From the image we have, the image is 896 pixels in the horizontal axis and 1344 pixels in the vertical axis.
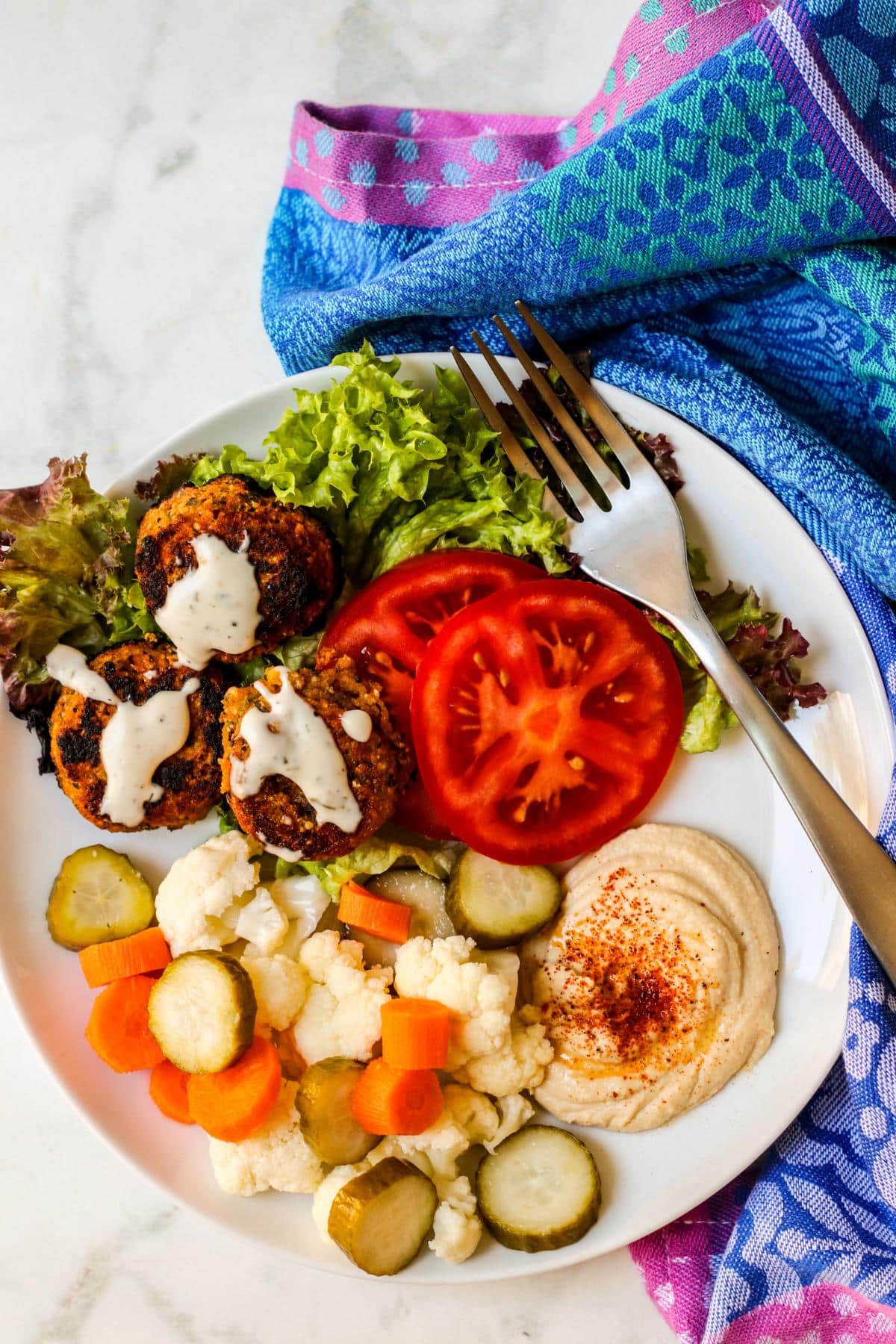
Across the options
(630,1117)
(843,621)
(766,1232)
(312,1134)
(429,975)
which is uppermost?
(843,621)

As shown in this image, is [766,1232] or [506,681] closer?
[506,681]

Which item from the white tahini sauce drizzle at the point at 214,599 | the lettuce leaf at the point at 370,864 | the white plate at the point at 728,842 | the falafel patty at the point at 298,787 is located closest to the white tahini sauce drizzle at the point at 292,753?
the falafel patty at the point at 298,787

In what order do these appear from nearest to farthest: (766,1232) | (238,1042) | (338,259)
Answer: (238,1042) → (766,1232) → (338,259)

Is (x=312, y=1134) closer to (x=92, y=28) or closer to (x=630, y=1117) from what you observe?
(x=630, y=1117)

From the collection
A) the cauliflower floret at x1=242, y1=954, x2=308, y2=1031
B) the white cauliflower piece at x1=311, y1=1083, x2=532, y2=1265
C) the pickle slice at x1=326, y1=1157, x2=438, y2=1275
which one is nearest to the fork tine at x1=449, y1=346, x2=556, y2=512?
the cauliflower floret at x1=242, y1=954, x2=308, y2=1031

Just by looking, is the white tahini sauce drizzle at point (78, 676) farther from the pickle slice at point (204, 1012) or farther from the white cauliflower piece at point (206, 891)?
the pickle slice at point (204, 1012)

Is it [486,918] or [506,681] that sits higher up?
[506,681]

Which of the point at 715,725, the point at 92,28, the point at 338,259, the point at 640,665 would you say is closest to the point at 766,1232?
the point at 715,725
